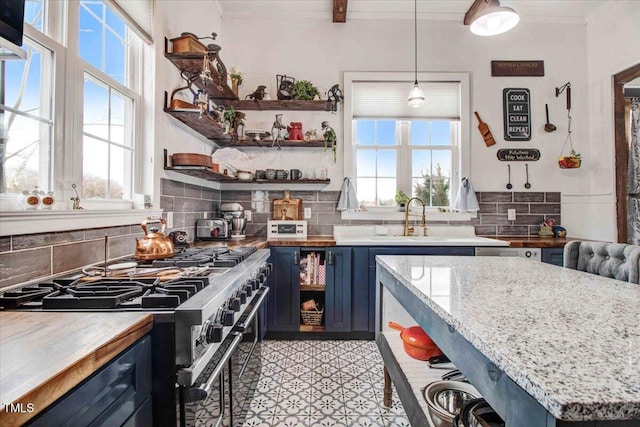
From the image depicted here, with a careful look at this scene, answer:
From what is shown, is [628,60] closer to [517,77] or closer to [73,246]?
[517,77]

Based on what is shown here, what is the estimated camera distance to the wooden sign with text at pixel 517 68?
3416 mm

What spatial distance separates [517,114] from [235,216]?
315 centimetres

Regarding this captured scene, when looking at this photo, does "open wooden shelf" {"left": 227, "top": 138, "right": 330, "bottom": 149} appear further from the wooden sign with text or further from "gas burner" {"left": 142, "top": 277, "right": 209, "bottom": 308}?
"gas burner" {"left": 142, "top": 277, "right": 209, "bottom": 308}

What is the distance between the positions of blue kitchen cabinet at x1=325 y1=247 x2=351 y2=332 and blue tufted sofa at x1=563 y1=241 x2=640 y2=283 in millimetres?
1567

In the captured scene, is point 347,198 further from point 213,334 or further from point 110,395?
point 110,395

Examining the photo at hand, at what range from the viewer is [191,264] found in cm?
155

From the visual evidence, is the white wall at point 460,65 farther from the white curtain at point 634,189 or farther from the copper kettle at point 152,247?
the copper kettle at point 152,247

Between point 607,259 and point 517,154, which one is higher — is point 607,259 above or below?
below

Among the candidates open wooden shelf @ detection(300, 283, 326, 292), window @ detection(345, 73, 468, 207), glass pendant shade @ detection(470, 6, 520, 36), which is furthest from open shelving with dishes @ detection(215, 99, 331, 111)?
open wooden shelf @ detection(300, 283, 326, 292)

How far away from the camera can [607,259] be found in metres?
1.55

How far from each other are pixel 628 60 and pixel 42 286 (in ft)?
15.0

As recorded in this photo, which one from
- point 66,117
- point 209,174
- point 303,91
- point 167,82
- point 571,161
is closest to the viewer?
point 66,117

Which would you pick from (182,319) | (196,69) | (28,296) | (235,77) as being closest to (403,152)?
(235,77)

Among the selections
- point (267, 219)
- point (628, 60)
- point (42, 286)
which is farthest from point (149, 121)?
point (628, 60)
